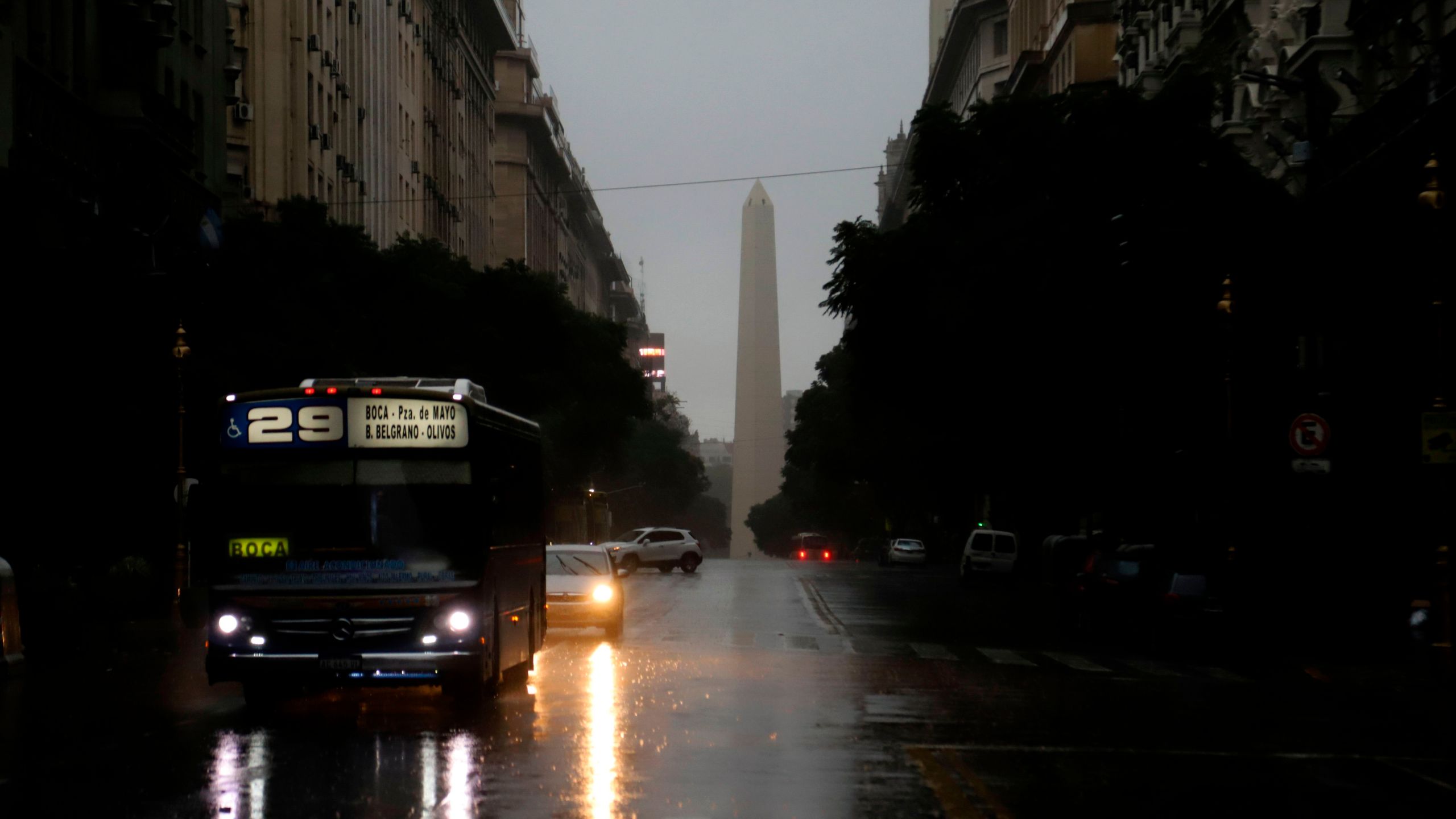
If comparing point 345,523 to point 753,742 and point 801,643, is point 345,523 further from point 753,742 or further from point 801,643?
point 801,643

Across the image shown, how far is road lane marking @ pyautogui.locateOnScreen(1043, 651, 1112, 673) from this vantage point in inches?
951

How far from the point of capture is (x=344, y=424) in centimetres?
1681

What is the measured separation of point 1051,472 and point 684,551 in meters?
17.7

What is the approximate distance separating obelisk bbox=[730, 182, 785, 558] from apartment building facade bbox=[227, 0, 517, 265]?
2533cm

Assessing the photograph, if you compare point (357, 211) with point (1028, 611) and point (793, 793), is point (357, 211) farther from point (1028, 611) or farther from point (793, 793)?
point (793, 793)

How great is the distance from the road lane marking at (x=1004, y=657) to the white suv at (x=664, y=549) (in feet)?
127

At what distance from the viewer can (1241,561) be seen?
2922 cm

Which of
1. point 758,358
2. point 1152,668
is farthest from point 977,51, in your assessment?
point 1152,668

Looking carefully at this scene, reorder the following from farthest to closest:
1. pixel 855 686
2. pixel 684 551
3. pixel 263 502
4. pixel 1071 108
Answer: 1. pixel 684 551
2. pixel 1071 108
3. pixel 855 686
4. pixel 263 502

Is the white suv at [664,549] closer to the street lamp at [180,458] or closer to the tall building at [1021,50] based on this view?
the tall building at [1021,50]

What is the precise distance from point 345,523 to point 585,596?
41.2 feet

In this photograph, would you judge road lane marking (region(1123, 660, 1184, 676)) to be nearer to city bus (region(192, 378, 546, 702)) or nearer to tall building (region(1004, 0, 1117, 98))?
city bus (region(192, 378, 546, 702))

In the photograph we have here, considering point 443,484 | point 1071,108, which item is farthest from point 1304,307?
point 443,484

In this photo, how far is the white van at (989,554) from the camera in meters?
56.4
